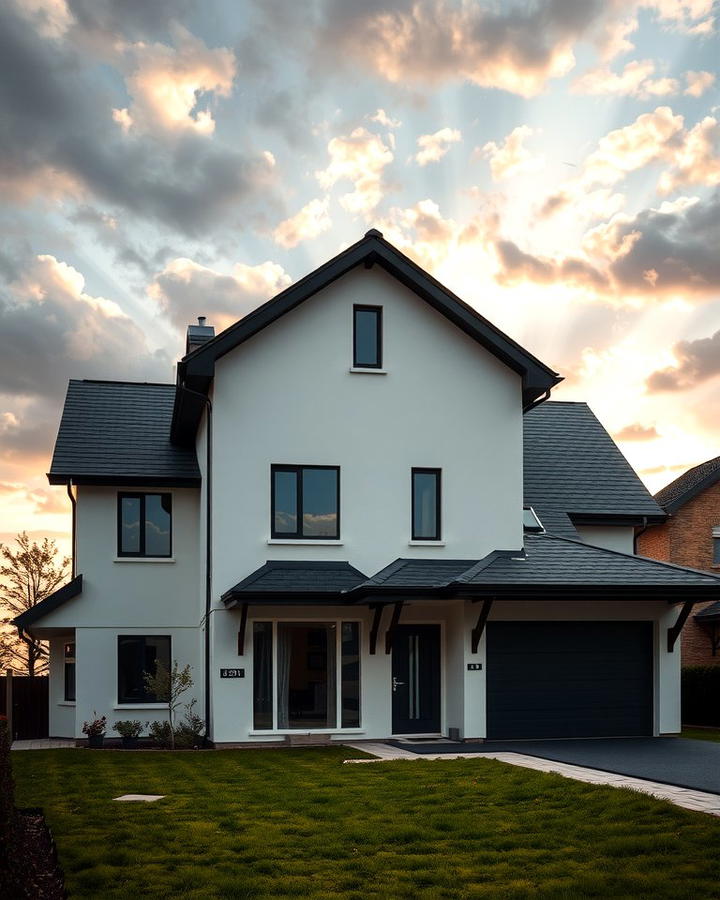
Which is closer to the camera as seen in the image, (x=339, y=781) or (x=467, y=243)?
(x=339, y=781)

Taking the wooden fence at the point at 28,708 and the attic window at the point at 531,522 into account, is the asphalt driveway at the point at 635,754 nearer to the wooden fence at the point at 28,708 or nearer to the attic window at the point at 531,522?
the attic window at the point at 531,522

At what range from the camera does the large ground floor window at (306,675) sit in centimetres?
2088

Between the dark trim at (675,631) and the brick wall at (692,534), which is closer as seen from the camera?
the dark trim at (675,631)

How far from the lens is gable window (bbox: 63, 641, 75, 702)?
24931 millimetres

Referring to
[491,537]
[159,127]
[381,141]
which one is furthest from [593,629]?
[159,127]

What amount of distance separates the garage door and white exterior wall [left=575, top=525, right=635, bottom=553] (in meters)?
5.34

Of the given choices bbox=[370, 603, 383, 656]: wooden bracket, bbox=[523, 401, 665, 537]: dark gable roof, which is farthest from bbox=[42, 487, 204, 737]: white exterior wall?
bbox=[523, 401, 665, 537]: dark gable roof

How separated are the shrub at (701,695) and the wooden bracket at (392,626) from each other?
13.2m

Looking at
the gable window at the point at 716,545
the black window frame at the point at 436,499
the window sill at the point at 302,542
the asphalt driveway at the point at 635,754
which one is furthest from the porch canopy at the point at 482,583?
the gable window at the point at 716,545

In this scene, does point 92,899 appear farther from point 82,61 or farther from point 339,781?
point 82,61

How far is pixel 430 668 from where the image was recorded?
Result: 21781 millimetres

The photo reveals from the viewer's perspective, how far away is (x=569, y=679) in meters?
21.3

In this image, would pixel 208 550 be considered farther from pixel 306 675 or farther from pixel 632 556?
pixel 632 556

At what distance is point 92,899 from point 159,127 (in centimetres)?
1442
